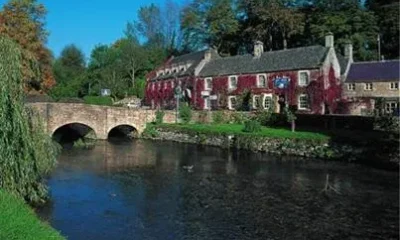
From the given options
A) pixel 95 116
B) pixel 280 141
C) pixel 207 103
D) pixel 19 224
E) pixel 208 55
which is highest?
pixel 208 55

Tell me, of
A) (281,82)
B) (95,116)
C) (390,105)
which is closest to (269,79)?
(281,82)

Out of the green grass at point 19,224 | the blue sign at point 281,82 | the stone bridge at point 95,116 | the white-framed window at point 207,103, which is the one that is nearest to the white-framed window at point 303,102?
the blue sign at point 281,82

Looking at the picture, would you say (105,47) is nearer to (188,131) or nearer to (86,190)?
(188,131)

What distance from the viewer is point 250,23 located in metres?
70.5

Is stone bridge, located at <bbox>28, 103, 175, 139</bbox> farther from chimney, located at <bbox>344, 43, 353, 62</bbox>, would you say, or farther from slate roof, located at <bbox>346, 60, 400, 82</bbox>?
chimney, located at <bbox>344, 43, 353, 62</bbox>

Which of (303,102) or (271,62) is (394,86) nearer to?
(303,102)

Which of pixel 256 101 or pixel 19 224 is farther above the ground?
pixel 256 101

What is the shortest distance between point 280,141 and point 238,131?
5.45m

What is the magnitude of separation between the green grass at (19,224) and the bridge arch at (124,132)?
3142 centimetres

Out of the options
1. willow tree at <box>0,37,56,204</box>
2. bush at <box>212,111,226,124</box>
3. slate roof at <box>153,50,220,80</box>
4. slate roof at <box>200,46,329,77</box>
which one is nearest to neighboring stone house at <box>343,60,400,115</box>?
slate roof at <box>200,46,329,77</box>

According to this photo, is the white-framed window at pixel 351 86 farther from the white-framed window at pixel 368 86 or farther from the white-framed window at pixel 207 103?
the white-framed window at pixel 207 103

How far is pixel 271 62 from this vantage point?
52438 mm

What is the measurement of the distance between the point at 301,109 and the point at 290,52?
639 cm

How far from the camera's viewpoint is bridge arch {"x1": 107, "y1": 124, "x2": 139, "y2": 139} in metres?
47.9
